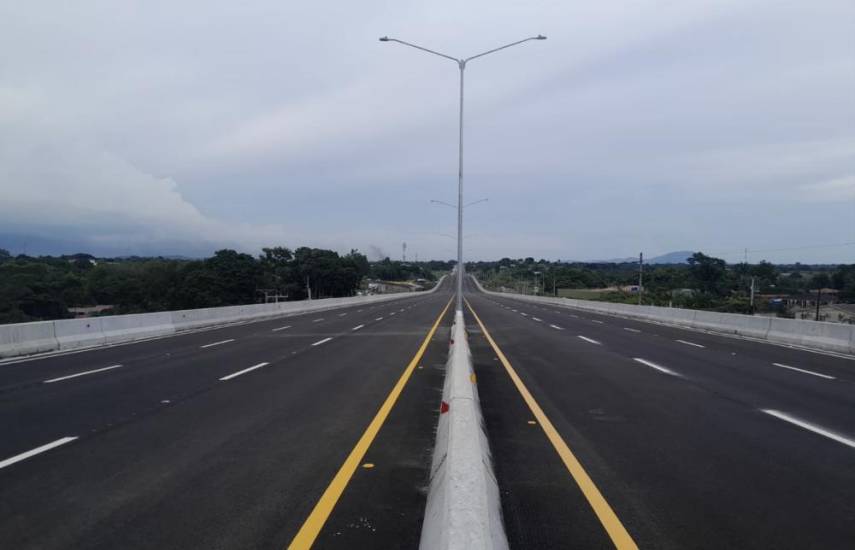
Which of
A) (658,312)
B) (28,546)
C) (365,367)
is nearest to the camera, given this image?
(28,546)

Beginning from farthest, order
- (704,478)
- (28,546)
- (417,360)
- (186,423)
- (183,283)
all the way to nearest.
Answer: (183,283) < (417,360) < (186,423) < (704,478) < (28,546)

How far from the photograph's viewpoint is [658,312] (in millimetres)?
37438

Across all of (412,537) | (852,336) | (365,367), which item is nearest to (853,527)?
(412,537)

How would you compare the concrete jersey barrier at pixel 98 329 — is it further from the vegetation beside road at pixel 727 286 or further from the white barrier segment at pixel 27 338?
the vegetation beside road at pixel 727 286

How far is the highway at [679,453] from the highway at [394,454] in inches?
1.2

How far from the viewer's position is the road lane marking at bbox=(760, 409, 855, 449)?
8.13 meters

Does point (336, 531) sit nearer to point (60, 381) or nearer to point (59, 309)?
point (60, 381)

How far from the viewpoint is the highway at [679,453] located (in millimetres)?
5156

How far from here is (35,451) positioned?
24.3 ft

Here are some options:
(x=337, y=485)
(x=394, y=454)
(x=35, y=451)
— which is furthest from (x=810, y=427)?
(x=35, y=451)

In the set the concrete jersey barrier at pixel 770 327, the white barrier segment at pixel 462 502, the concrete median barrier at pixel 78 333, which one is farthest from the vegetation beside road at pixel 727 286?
the white barrier segment at pixel 462 502

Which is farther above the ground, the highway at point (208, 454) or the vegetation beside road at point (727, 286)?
the vegetation beside road at point (727, 286)

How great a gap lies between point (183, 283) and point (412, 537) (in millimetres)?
88884

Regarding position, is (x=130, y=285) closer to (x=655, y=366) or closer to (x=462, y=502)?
(x=655, y=366)
